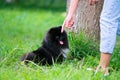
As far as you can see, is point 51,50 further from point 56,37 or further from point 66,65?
point 66,65

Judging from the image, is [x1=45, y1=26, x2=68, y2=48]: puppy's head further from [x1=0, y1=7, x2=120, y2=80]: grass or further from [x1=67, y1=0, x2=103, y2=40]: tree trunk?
[x1=67, y1=0, x2=103, y2=40]: tree trunk

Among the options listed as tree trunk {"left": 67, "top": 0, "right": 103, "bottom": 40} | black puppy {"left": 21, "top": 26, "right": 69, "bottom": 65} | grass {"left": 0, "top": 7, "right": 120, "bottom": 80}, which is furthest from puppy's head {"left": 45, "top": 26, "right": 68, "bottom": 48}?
tree trunk {"left": 67, "top": 0, "right": 103, "bottom": 40}

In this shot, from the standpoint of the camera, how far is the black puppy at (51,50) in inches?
264

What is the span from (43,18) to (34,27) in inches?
68.3

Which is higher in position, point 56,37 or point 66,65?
point 56,37

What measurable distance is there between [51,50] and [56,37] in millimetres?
210

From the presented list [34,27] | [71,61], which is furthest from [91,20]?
[34,27]

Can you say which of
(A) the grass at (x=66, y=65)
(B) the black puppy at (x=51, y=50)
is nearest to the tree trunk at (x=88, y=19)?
(A) the grass at (x=66, y=65)

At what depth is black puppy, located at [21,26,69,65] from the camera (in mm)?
6695

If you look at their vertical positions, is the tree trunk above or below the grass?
above

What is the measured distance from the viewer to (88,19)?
23.8 feet

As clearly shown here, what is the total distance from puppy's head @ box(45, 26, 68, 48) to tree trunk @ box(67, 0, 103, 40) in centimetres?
55

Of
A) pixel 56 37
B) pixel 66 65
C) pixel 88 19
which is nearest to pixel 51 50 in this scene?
pixel 56 37

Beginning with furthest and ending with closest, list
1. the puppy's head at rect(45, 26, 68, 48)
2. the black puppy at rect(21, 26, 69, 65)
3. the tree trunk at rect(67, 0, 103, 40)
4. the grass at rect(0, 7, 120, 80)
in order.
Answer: the tree trunk at rect(67, 0, 103, 40) < the puppy's head at rect(45, 26, 68, 48) < the black puppy at rect(21, 26, 69, 65) < the grass at rect(0, 7, 120, 80)
